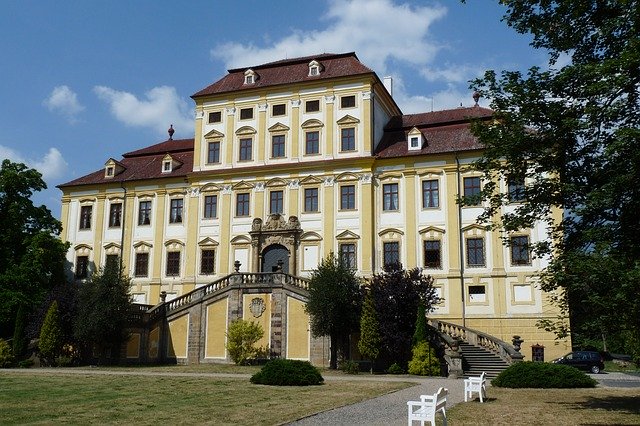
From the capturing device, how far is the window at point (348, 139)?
37794mm

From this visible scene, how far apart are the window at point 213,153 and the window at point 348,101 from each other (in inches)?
326

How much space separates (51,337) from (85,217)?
13.1 m

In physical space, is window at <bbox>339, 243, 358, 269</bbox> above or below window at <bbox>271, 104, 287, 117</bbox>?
below

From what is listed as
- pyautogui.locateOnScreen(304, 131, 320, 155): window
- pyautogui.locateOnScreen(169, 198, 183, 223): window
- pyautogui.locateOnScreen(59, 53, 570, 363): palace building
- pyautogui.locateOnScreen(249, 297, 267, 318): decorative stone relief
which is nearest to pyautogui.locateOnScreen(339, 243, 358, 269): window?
pyautogui.locateOnScreen(59, 53, 570, 363): palace building

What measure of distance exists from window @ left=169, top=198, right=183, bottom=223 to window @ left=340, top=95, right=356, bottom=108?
11893 millimetres

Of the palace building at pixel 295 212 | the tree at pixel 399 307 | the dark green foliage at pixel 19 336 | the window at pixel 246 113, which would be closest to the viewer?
the tree at pixel 399 307

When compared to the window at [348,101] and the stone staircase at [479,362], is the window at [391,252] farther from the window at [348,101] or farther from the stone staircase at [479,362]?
the window at [348,101]

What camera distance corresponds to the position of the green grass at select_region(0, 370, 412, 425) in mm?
13055

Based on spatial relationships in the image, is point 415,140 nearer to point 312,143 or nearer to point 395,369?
point 312,143

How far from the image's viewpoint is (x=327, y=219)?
37188mm

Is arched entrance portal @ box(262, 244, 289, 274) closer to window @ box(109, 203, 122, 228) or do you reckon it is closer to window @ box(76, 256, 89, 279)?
window @ box(109, 203, 122, 228)

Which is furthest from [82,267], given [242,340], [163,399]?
[163,399]

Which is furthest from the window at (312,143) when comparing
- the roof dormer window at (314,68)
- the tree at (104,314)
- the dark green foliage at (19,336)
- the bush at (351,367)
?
the dark green foliage at (19,336)

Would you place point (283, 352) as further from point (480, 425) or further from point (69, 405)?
point (480, 425)
